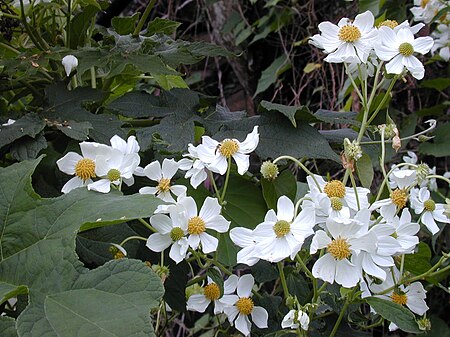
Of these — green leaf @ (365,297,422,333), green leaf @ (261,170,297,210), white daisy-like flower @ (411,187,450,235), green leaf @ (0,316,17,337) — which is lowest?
white daisy-like flower @ (411,187,450,235)

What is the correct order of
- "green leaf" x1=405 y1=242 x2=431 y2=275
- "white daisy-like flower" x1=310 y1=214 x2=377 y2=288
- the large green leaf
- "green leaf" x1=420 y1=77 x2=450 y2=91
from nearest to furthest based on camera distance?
the large green leaf → "white daisy-like flower" x1=310 y1=214 x2=377 y2=288 → "green leaf" x1=405 y1=242 x2=431 y2=275 → "green leaf" x1=420 y1=77 x2=450 y2=91

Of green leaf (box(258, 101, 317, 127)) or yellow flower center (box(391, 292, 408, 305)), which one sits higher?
green leaf (box(258, 101, 317, 127))

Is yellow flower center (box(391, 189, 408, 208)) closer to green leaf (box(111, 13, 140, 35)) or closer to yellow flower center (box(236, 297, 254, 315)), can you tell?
yellow flower center (box(236, 297, 254, 315))

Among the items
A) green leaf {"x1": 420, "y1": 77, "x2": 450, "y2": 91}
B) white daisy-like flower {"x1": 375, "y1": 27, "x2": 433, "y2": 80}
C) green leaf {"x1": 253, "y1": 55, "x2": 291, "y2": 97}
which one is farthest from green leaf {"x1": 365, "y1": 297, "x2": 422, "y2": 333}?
green leaf {"x1": 253, "y1": 55, "x2": 291, "y2": 97}

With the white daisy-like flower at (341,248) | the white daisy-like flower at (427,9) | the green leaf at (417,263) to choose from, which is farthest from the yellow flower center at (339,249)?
the white daisy-like flower at (427,9)

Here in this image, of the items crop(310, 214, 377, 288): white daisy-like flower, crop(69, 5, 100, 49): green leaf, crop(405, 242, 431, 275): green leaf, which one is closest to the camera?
crop(310, 214, 377, 288): white daisy-like flower

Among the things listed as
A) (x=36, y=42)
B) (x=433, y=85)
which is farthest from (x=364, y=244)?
(x=433, y=85)
